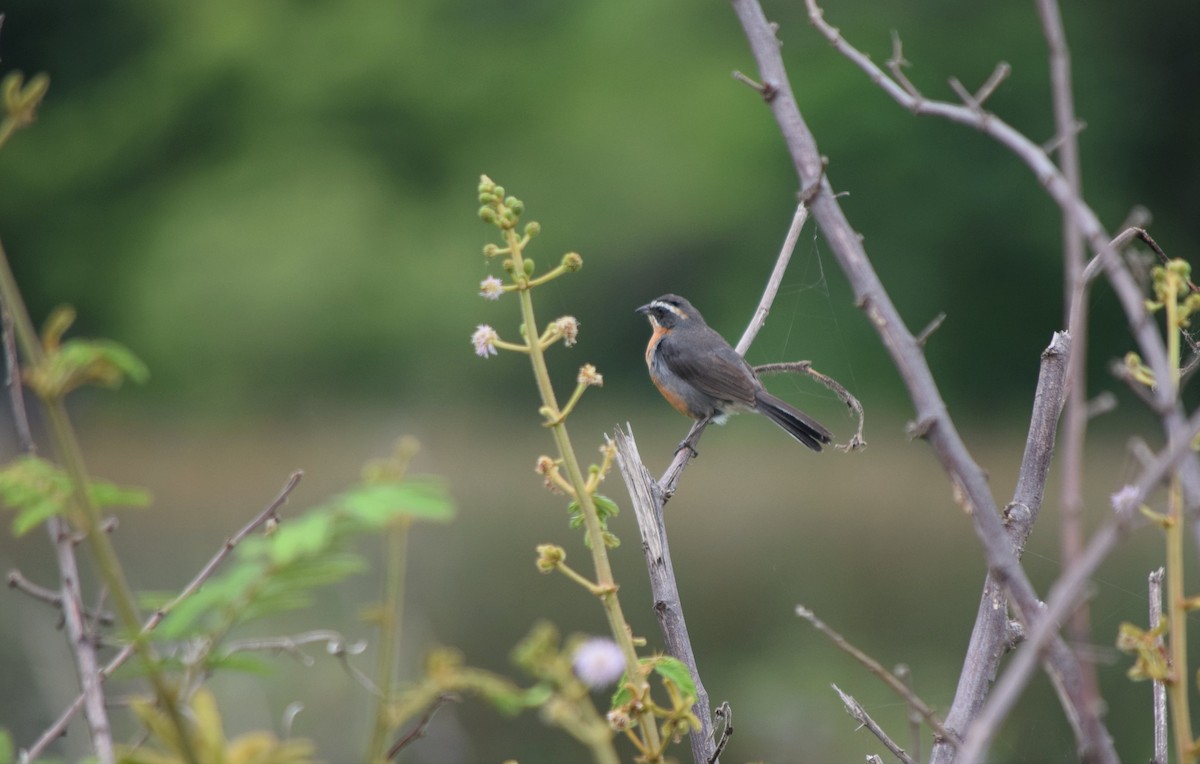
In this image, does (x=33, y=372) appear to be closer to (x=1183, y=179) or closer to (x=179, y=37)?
(x=1183, y=179)

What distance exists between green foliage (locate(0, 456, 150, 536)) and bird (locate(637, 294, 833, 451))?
15.0 feet

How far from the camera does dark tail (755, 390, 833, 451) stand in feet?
17.9

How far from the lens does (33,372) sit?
0.89 metres

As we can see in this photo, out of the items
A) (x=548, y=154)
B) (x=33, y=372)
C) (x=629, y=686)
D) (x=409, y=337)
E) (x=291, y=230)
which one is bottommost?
(x=409, y=337)

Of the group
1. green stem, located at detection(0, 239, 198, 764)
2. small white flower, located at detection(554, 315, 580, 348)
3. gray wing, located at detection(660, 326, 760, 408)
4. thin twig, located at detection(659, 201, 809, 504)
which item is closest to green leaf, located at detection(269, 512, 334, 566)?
green stem, located at detection(0, 239, 198, 764)

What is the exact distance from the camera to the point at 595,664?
3.65 ft

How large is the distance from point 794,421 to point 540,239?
1707 centimetres

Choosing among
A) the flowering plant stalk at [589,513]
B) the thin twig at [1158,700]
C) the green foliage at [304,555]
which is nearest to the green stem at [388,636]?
the green foliage at [304,555]

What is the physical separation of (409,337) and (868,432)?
28.5ft

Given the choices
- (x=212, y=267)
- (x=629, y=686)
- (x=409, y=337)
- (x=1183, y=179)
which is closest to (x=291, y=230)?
(x=212, y=267)

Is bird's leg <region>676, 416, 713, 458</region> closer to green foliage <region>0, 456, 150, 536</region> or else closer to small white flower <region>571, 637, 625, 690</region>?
small white flower <region>571, 637, 625, 690</region>

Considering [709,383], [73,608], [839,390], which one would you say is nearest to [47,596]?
[73,608]

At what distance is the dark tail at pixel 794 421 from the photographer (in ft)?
17.9

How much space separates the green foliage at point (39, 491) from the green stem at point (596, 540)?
0.41 m
